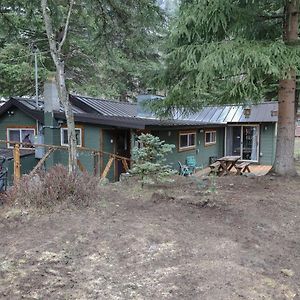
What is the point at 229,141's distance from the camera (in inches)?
727

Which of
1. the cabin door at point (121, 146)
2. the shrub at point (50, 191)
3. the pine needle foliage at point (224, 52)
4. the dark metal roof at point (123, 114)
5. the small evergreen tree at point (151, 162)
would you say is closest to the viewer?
the shrub at point (50, 191)

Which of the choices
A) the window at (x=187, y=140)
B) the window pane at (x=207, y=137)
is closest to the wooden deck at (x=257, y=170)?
the window at (x=187, y=140)

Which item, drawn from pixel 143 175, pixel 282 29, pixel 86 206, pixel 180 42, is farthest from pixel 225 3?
pixel 86 206

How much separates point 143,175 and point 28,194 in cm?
237

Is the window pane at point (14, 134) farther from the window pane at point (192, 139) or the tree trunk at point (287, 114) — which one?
the tree trunk at point (287, 114)

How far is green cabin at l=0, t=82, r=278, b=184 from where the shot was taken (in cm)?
1143

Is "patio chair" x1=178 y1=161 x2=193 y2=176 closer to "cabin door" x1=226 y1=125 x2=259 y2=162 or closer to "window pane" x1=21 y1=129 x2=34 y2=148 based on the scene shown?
"cabin door" x1=226 y1=125 x2=259 y2=162

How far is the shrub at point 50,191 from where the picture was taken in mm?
4773

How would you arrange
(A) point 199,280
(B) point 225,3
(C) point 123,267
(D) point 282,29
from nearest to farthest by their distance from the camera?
(A) point 199,280 < (C) point 123,267 < (B) point 225,3 < (D) point 282,29

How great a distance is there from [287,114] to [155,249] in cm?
526

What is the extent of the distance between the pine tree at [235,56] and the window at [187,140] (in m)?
5.36

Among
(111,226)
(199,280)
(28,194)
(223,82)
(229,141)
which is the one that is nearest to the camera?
(199,280)

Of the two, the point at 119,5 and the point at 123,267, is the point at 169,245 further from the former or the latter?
the point at 119,5

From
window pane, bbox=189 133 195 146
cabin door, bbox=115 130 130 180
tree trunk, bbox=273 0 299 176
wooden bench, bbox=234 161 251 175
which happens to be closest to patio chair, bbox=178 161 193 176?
window pane, bbox=189 133 195 146
